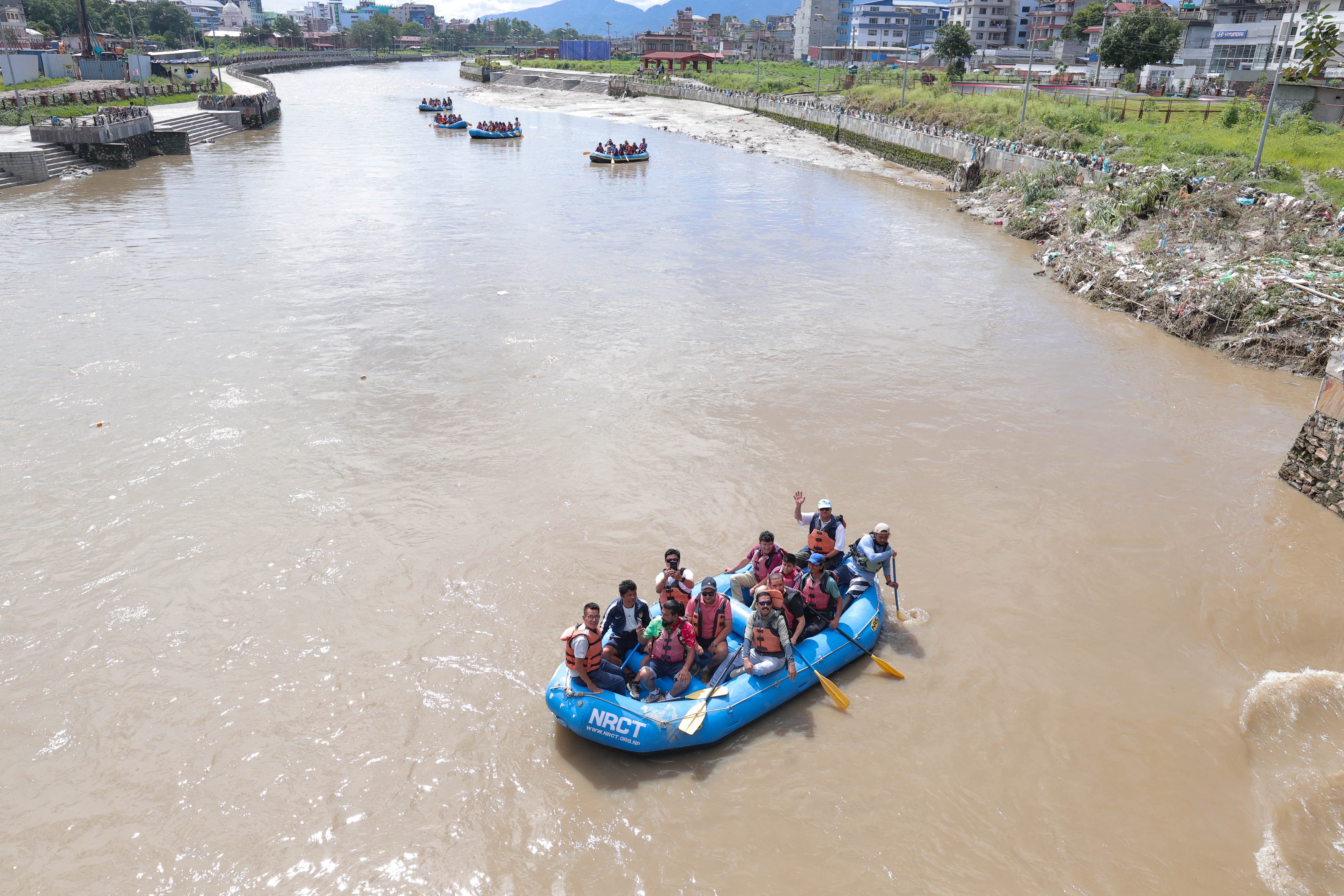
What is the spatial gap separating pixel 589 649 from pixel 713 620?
1155mm

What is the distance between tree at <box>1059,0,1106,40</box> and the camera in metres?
83.2

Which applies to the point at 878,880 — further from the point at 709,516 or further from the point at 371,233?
the point at 371,233

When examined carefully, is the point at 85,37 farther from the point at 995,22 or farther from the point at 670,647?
the point at 995,22

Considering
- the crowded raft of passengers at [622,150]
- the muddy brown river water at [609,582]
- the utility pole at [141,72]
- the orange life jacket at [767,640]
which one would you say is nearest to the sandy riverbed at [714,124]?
the crowded raft of passengers at [622,150]

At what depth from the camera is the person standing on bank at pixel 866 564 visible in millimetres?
Result: 8273

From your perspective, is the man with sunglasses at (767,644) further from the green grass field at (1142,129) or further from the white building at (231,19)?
the white building at (231,19)

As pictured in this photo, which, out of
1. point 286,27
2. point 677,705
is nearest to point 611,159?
point 677,705

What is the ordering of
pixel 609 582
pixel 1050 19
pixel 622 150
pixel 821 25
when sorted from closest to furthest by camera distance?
pixel 609 582 → pixel 622 150 → pixel 1050 19 → pixel 821 25

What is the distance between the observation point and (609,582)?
8.95 m

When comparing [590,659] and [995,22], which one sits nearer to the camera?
[590,659]

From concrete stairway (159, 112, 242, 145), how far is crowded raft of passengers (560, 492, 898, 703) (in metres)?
40.6

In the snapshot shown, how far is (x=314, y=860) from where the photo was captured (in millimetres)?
5992

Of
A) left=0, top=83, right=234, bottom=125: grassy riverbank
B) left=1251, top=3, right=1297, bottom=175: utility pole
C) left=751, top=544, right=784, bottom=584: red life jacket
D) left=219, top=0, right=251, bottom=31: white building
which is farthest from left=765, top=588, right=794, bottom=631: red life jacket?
left=219, top=0, right=251, bottom=31: white building

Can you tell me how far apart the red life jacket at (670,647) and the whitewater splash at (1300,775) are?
4.46m
